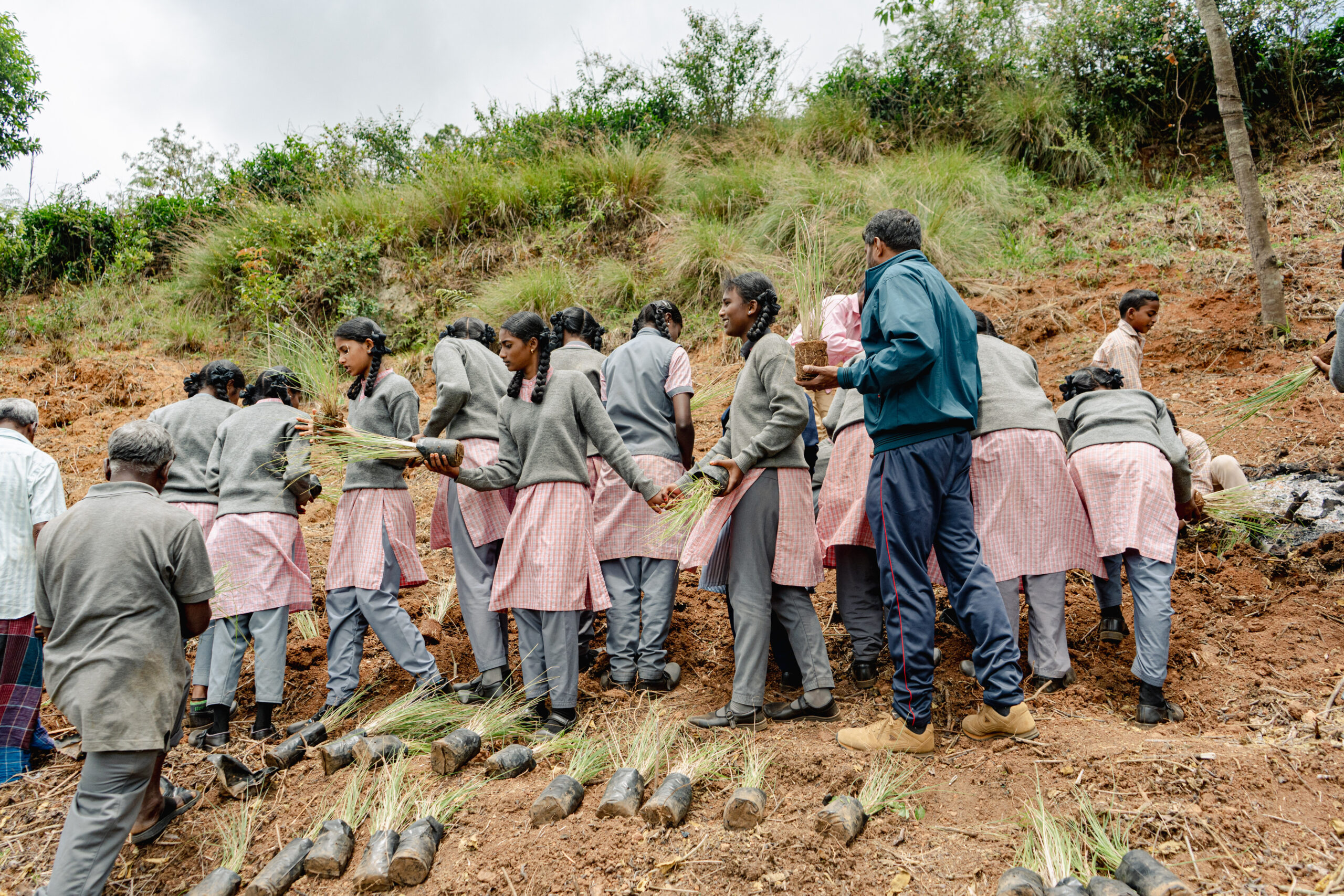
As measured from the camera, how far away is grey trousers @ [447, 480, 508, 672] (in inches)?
161

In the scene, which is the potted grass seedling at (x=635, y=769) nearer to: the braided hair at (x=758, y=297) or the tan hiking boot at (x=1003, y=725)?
the tan hiking boot at (x=1003, y=725)

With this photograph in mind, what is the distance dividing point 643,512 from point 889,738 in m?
1.66

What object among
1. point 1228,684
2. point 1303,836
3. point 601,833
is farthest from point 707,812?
point 1228,684

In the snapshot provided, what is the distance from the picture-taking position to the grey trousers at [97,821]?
258 cm

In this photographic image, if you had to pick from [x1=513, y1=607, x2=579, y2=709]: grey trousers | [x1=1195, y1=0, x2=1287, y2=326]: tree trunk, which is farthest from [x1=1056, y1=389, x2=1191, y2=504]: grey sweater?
[x1=1195, y1=0, x2=1287, y2=326]: tree trunk

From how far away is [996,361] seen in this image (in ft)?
12.5

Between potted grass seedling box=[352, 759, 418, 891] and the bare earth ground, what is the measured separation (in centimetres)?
11

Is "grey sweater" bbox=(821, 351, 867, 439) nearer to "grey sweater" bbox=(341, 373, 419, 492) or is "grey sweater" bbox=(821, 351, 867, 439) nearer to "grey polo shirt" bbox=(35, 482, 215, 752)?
"grey sweater" bbox=(341, 373, 419, 492)

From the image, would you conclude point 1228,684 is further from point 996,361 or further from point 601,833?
point 601,833

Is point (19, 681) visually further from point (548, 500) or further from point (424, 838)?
point (548, 500)

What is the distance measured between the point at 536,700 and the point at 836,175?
788 centimetres

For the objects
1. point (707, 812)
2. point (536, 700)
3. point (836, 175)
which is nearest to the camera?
point (707, 812)

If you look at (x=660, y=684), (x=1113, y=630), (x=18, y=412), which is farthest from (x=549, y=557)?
(x=1113, y=630)

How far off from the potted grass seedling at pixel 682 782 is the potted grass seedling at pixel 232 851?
56.9 inches
